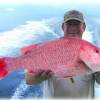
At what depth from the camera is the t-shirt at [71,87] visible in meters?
1.83

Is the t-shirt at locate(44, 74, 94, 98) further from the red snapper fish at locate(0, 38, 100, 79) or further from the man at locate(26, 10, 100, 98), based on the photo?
the red snapper fish at locate(0, 38, 100, 79)

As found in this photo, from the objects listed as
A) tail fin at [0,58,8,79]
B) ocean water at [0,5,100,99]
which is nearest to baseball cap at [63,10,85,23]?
tail fin at [0,58,8,79]

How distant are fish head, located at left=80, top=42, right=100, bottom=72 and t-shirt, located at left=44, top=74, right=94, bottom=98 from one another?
9.2 inches

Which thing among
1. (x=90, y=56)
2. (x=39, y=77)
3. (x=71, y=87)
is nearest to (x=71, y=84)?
(x=71, y=87)

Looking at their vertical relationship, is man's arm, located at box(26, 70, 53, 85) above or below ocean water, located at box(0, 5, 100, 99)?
below

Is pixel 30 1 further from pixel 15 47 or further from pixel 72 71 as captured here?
pixel 72 71

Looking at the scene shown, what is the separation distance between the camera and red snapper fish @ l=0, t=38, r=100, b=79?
5.22ft

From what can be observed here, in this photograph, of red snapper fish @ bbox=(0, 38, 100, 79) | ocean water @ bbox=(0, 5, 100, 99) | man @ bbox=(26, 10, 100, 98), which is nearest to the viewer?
red snapper fish @ bbox=(0, 38, 100, 79)

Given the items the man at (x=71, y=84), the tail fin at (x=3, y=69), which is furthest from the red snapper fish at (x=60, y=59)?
the man at (x=71, y=84)

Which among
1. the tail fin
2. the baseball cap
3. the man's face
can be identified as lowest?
the tail fin

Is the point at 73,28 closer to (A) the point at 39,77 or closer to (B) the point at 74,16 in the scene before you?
(B) the point at 74,16

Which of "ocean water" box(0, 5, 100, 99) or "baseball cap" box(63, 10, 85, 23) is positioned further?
"ocean water" box(0, 5, 100, 99)

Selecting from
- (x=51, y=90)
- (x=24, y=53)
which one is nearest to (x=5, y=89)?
(x=51, y=90)

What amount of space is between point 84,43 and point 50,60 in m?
0.13
